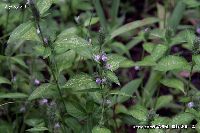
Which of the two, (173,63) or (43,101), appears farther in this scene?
(43,101)

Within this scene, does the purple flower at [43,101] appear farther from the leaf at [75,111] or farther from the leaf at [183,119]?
the leaf at [183,119]

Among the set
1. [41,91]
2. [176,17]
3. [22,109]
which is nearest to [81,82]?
[41,91]

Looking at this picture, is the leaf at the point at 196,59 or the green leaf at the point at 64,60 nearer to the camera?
the leaf at the point at 196,59

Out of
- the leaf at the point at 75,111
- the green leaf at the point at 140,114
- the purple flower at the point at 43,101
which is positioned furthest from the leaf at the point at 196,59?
the purple flower at the point at 43,101

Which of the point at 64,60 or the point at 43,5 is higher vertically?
the point at 43,5

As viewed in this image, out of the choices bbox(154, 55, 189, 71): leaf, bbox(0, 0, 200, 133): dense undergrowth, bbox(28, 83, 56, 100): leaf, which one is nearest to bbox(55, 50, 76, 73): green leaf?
bbox(0, 0, 200, 133): dense undergrowth

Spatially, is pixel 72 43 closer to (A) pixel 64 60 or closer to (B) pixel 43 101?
(A) pixel 64 60

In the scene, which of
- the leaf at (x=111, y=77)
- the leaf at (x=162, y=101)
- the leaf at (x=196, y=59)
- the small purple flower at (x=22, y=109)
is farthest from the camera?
the leaf at (x=162, y=101)

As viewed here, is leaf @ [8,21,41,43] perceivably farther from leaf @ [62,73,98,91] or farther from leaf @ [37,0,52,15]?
leaf @ [62,73,98,91]
